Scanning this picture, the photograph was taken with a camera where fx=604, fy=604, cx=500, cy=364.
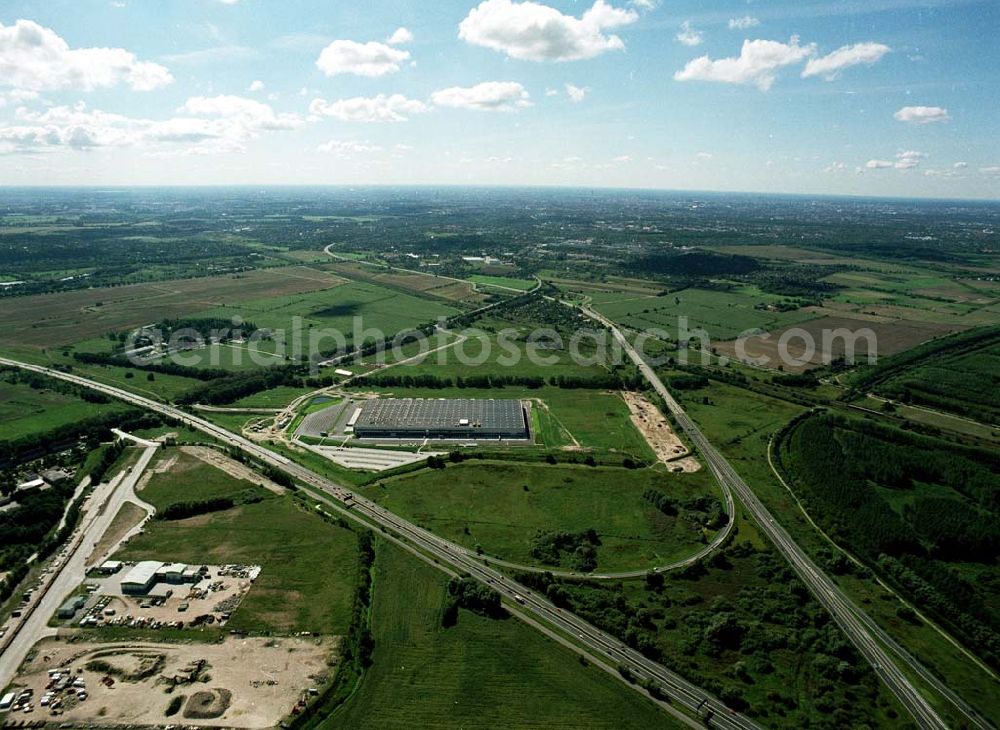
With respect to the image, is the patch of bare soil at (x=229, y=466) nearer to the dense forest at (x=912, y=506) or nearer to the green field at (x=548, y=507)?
the green field at (x=548, y=507)

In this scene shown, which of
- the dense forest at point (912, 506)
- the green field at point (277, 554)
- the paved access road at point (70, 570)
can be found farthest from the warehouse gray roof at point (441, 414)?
the dense forest at point (912, 506)

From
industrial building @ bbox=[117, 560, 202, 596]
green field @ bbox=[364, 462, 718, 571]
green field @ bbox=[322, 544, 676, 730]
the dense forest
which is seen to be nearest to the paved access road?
industrial building @ bbox=[117, 560, 202, 596]

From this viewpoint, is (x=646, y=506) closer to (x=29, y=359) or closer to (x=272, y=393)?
(x=272, y=393)

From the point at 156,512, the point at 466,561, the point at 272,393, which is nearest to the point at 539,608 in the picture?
the point at 466,561

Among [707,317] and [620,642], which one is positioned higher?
[707,317]

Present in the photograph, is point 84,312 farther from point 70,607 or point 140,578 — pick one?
point 70,607

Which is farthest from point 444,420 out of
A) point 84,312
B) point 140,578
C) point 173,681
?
point 84,312
